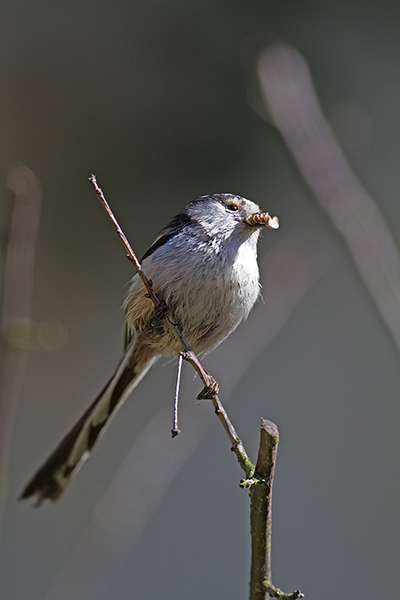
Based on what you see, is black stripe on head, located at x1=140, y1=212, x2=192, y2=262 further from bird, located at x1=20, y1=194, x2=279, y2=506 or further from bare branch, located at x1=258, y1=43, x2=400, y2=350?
bare branch, located at x1=258, y1=43, x2=400, y2=350

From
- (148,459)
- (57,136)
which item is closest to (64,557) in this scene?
(148,459)

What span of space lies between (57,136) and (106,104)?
0.43 meters

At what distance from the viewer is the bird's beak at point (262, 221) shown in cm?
172

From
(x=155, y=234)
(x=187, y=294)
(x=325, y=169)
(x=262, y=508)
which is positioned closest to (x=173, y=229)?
(x=187, y=294)

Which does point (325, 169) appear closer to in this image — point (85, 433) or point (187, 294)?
point (187, 294)

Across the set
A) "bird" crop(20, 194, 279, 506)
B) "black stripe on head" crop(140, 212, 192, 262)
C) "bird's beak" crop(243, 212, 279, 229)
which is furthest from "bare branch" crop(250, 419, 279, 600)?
"black stripe on head" crop(140, 212, 192, 262)

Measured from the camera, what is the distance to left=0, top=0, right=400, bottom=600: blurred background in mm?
2838

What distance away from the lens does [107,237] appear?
12.8 ft

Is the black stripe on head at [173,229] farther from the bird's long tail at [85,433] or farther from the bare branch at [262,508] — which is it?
the bare branch at [262,508]

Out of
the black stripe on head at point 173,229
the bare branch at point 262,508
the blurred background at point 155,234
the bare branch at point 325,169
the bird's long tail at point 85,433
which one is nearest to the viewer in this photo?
the bare branch at point 262,508

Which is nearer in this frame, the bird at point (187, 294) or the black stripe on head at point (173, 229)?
the bird at point (187, 294)

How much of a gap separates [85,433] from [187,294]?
712 millimetres

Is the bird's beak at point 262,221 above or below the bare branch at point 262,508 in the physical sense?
above

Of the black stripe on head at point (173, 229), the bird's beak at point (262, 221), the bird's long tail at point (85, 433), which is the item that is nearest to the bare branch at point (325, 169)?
the bird's beak at point (262, 221)
